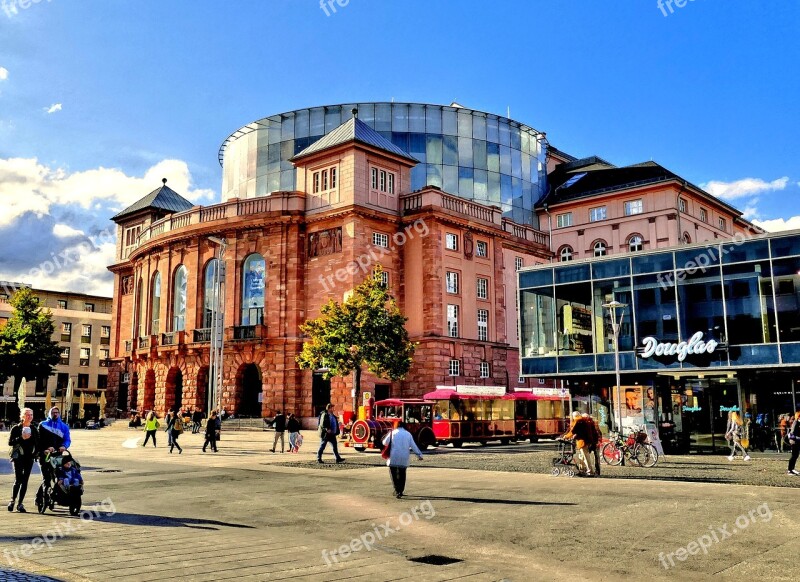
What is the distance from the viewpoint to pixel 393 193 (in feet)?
179

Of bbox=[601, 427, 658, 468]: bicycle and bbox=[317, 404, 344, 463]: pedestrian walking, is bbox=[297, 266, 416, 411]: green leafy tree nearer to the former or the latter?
bbox=[317, 404, 344, 463]: pedestrian walking

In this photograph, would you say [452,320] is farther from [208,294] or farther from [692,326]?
[692,326]

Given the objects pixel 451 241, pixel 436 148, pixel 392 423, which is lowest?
pixel 392 423

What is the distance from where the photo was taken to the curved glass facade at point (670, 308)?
2889 cm

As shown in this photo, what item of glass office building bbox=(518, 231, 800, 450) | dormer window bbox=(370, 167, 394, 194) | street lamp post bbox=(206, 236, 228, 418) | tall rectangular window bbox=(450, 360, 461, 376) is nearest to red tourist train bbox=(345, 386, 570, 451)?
glass office building bbox=(518, 231, 800, 450)

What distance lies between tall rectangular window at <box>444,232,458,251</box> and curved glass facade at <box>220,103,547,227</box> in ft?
37.0

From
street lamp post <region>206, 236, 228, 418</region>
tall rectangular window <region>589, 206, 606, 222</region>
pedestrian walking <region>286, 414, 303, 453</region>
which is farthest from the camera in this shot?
tall rectangular window <region>589, 206, 606, 222</region>

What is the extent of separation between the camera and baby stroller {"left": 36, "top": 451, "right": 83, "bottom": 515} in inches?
498

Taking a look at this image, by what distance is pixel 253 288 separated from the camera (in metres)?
54.0

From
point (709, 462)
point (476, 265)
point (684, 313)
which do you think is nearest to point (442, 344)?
point (476, 265)

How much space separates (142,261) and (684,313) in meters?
48.9

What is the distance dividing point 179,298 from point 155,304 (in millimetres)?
3966

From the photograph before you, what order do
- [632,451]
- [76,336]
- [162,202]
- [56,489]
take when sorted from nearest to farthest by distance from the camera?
[56,489] < [632,451] < [162,202] < [76,336]

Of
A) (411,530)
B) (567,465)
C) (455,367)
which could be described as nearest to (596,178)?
(455,367)
